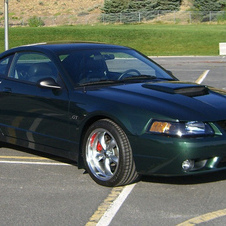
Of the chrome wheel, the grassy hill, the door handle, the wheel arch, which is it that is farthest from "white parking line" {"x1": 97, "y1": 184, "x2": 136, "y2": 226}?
the grassy hill

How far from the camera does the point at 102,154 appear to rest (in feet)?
21.0

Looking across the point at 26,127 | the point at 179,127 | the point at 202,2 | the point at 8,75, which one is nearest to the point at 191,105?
the point at 179,127

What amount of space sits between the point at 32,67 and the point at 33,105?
0.60m

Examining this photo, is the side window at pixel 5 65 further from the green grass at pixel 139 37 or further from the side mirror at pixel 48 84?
the green grass at pixel 139 37

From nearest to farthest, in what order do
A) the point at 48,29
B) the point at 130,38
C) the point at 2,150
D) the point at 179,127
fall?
1. the point at 179,127
2. the point at 2,150
3. the point at 130,38
4. the point at 48,29

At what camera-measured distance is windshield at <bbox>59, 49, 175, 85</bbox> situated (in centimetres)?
699

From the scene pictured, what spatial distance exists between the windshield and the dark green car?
0.01m

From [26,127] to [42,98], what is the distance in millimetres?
509

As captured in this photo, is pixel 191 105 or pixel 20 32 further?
pixel 20 32

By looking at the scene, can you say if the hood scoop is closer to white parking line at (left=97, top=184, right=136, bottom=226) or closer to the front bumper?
the front bumper

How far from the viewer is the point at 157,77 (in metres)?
7.46

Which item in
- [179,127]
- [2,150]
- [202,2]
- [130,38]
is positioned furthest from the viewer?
[202,2]

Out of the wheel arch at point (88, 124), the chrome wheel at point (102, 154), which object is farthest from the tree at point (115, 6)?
the chrome wheel at point (102, 154)

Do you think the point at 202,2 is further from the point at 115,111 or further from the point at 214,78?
the point at 115,111
